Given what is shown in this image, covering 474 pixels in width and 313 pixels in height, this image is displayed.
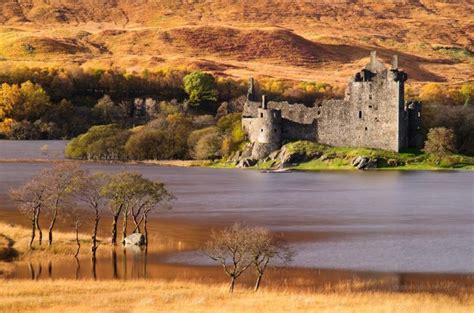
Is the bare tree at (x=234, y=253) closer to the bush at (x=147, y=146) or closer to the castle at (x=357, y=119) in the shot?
the castle at (x=357, y=119)

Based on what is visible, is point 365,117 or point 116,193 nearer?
point 116,193

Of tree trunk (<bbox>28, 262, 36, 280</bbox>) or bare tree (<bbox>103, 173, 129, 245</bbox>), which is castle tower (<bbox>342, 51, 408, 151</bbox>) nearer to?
bare tree (<bbox>103, 173, 129, 245</bbox>)

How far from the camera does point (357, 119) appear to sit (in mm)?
98625

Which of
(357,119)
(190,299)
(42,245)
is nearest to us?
(190,299)

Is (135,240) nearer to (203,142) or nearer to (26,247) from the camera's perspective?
(26,247)

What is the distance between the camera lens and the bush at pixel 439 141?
9525 cm

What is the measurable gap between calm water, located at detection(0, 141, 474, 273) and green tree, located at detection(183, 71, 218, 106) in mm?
58510

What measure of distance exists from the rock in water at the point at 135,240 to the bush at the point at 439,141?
48918 millimetres

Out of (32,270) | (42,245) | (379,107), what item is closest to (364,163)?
(379,107)

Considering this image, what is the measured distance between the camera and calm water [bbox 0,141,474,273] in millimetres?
47906

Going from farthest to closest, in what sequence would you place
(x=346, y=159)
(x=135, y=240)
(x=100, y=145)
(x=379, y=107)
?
(x=100, y=145) < (x=379, y=107) < (x=346, y=159) < (x=135, y=240)

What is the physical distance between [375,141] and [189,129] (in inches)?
979

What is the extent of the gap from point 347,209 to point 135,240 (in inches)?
764

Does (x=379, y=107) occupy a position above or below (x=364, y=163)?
above
